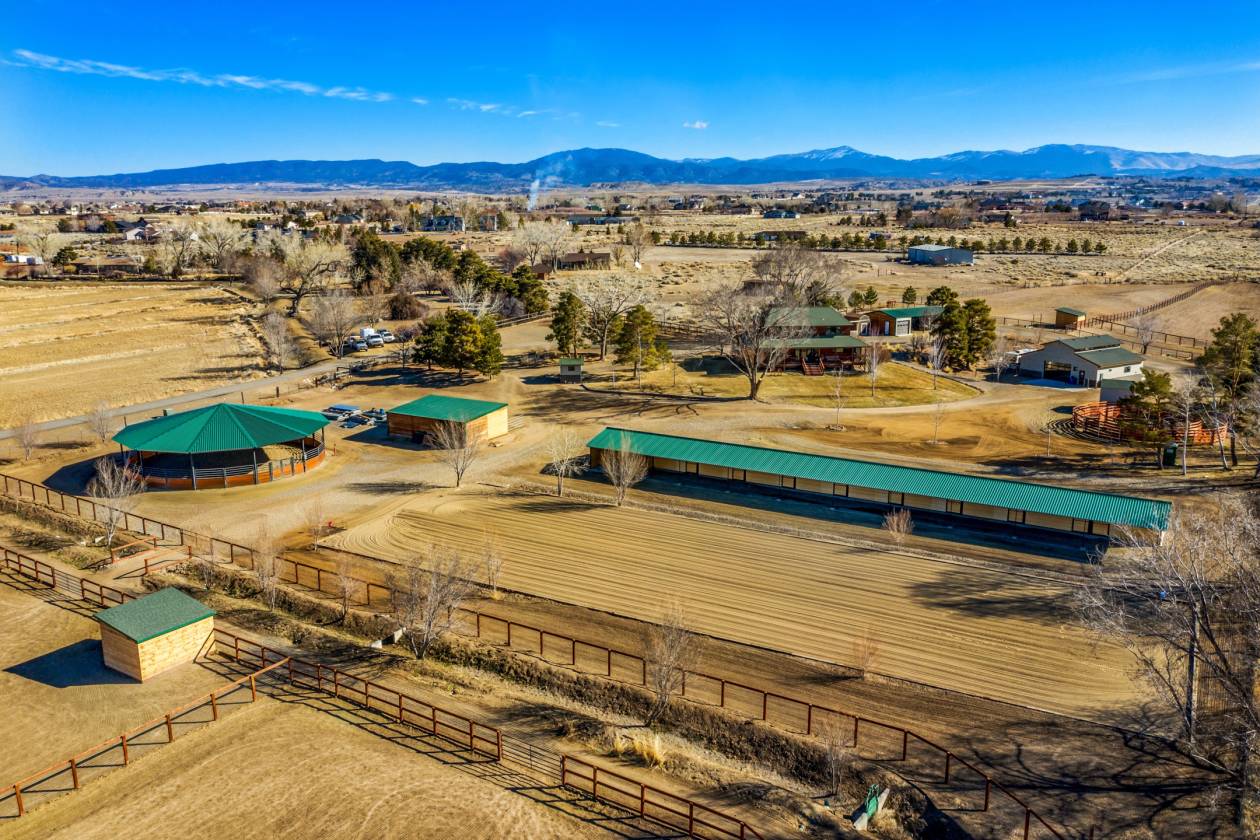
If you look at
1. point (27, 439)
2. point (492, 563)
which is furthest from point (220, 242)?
point (492, 563)

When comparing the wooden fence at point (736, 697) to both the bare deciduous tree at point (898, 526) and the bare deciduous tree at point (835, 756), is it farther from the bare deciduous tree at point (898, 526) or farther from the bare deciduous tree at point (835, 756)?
the bare deciduous tree at point (898, 526)

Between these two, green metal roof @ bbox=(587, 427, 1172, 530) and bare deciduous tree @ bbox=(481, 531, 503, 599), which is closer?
bare deciduous tree @ bbox=(481, 531, 503, 599)

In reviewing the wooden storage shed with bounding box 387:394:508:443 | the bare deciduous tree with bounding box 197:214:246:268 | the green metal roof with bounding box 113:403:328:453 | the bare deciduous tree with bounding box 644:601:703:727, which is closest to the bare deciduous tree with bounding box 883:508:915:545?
the bare deciduous tree with bounding box 644:601:703:727

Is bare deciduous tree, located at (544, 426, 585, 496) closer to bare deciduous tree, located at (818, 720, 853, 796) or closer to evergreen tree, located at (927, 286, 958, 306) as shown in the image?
bare deciduous tree, located at (818, 720, 853, 796)

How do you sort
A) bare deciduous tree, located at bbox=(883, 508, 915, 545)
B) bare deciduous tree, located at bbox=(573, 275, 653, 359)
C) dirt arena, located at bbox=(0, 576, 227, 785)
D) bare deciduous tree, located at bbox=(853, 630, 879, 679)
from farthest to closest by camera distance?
bare deciduous tree, located at bbox=(573, 275, 653, 359)
bare deciduous tree, located at bbox=(883, 508, 915, 545)
bare deciduous tree, located at bbox=(853, 630, 879, 679)
dirt arena, located at bbox=(0, 576, 227, 785)

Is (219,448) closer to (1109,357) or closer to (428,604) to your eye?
(428,604)

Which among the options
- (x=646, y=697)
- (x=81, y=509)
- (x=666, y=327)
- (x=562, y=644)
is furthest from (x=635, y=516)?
(x=666, y=327)
